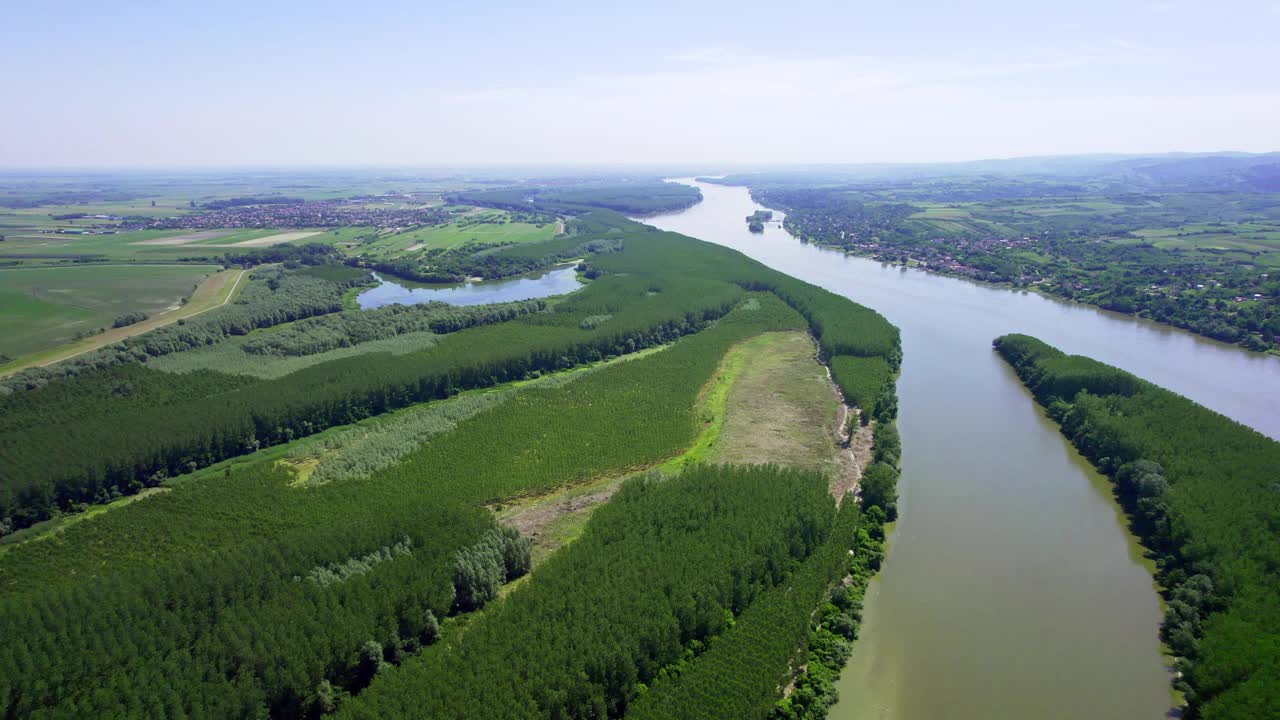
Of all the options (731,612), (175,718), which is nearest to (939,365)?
(731,612)

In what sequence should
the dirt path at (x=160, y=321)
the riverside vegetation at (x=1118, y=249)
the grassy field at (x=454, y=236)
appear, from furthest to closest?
the grassy field at (x=454, y=236), the riverside vegetation at (x=1118, y=249), the dirt path at (x=160, y=321)

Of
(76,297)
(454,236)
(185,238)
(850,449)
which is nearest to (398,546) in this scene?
(850,449)

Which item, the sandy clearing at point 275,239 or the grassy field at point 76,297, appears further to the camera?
the sandy clearing at point 275,239

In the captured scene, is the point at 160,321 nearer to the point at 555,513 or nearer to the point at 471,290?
the point at 471,290

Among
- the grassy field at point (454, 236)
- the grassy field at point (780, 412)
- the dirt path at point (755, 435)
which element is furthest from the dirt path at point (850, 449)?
the grassy field at point (454, 236)

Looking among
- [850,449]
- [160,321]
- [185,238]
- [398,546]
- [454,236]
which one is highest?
[185,238]

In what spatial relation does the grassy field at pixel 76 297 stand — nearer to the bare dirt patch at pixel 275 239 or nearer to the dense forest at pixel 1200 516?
the bare dirt patch at pixel 275 239

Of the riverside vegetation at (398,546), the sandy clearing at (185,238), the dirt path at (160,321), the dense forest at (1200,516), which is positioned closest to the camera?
the riverside vegetation at (398,546)
